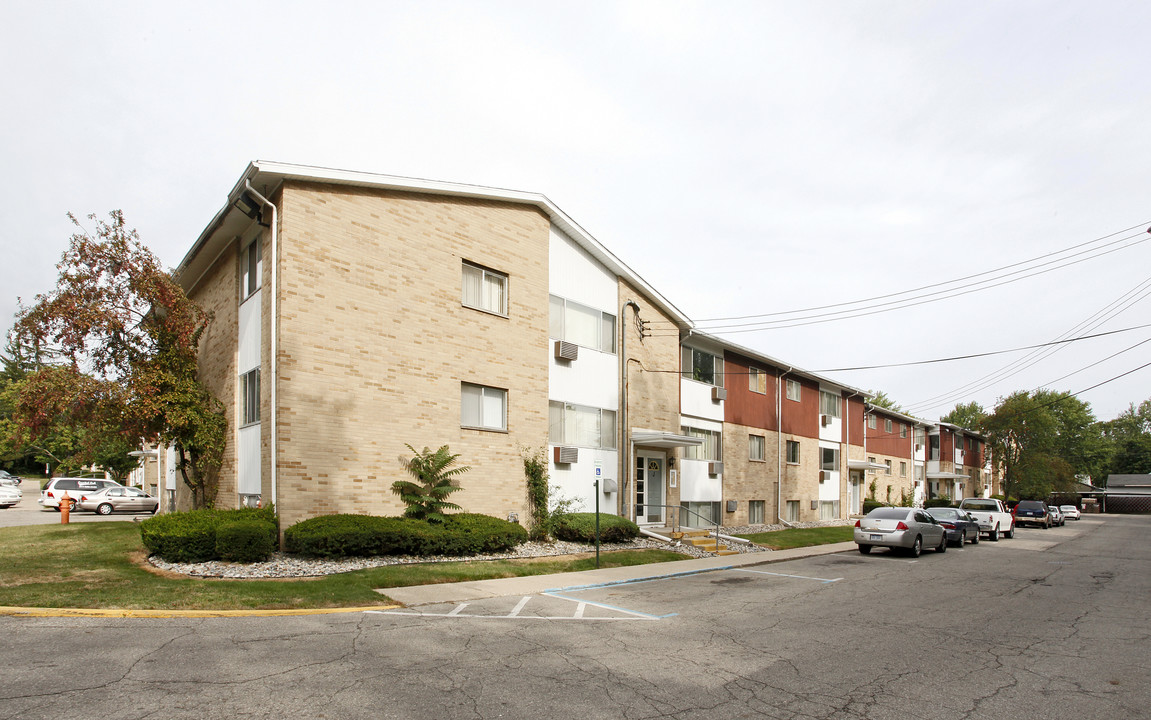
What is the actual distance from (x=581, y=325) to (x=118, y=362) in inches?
471

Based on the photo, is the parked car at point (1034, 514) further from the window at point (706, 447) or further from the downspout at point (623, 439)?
the downspout at point (623, 439)

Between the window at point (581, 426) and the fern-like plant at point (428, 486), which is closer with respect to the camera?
the fern-like plant at point (428, 486)

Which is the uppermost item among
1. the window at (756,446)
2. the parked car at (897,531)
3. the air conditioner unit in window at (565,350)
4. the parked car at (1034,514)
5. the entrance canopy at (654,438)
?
the air conditioner unit in window at (565,350)

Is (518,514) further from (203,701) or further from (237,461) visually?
(203,701)

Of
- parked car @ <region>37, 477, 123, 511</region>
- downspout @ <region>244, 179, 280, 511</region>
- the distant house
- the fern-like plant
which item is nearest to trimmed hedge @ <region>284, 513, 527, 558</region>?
the fern-like plant

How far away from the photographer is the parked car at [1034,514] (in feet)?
140

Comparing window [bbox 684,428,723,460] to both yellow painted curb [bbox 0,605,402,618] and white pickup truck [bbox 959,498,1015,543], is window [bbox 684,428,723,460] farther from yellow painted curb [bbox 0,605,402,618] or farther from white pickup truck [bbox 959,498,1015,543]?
yellow painted curb [bbox 0,605,402,618]

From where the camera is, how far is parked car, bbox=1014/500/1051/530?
140ft

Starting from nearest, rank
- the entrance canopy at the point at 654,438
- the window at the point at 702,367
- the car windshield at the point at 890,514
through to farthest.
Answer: the car windshield at the point at 890,514
the entrance canopy at the point at 654,438
the window at the point at 702,367

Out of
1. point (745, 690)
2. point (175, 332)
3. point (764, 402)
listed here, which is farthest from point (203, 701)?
point (764, 402)

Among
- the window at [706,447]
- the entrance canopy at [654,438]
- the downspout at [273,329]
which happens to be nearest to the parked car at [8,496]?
the downspout at [273,329]

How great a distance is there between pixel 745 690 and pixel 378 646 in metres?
3.93

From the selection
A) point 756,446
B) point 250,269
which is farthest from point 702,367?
point 250,269

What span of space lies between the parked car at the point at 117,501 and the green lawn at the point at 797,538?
26459 millimetres
